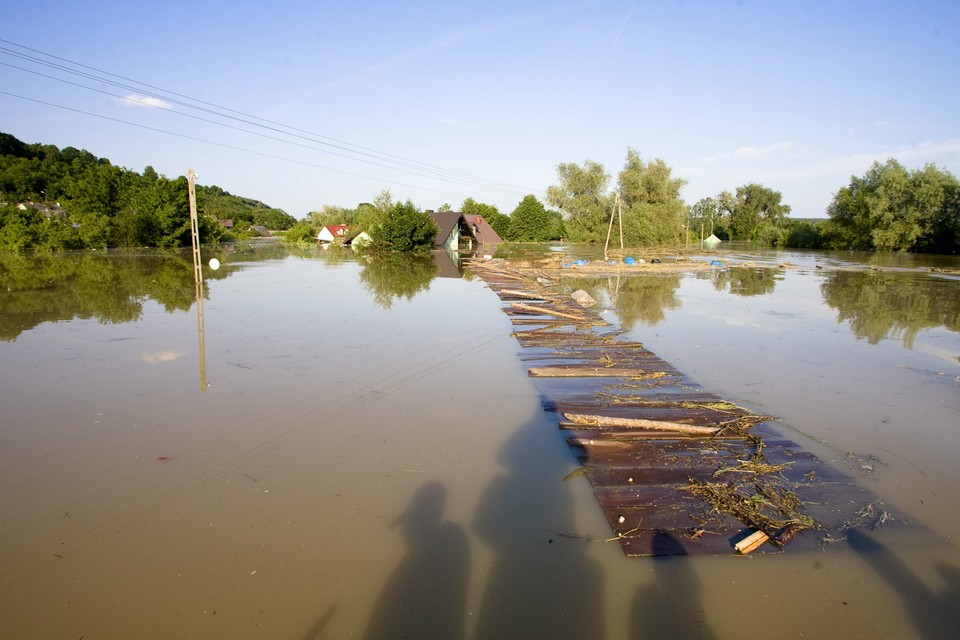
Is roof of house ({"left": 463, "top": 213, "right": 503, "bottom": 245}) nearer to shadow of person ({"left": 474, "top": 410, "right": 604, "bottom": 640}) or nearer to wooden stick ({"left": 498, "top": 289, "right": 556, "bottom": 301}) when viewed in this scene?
wooden stick ({"left": 498, "top": 289, "right": 556, "bottom": 301})

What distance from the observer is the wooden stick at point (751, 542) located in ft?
12.3

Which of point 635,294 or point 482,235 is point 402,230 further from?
point 635,294

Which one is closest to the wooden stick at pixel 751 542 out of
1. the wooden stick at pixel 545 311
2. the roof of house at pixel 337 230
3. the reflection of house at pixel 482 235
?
the wooden stick at pixel 545 311


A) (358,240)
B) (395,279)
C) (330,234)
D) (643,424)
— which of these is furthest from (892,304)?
(330,234)

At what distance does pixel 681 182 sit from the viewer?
5272cm

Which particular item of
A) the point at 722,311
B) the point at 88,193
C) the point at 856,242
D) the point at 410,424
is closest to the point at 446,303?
the point at 722,311

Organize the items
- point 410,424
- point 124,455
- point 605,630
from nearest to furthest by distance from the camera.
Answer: point 605,630 < point 124,455 < point 410,424

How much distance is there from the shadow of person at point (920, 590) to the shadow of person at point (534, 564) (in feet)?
6.79

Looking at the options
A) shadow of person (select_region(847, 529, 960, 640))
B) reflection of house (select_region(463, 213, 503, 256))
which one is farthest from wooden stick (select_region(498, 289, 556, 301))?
reflection of house (select_region(463, 213, 503, 256))

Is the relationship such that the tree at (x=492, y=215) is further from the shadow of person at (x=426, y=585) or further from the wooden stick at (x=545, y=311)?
the shadow of person at (x=426, y=585)

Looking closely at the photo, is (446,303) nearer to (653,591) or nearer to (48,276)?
(653,591)

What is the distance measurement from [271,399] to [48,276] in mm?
20428

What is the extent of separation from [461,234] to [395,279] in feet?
105

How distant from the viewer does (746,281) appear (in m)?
23.3
